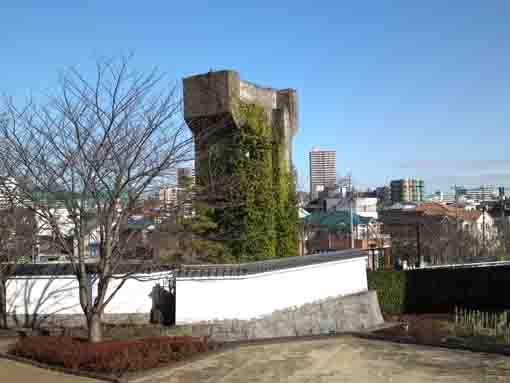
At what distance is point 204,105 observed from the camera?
19.1 m

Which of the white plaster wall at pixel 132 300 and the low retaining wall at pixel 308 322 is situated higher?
the white plaster wall at pixel 132 300

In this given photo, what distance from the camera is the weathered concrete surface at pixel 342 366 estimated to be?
8312 millimetres

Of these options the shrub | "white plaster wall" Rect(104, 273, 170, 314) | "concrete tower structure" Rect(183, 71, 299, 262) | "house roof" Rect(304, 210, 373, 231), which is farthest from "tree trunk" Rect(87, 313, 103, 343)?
"house roof" Rect(304, 210, 373, 231)

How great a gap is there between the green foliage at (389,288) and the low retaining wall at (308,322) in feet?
12.3

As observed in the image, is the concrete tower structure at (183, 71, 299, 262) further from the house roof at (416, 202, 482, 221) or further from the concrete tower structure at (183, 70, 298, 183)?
the house roof at (416, 202, 482, 221)

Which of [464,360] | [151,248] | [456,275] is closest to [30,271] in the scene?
[151,248]

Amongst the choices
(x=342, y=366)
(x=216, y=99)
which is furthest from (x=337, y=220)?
(x=342, y=366)

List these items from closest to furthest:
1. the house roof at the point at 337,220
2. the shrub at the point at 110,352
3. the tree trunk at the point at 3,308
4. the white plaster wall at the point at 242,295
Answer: the shrub at the point at 110,352
the white plaster wall at the point at 242,295
the tree trunk at the point at 3,308
the house roof at the point at 337,220

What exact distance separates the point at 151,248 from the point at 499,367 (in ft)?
23.3

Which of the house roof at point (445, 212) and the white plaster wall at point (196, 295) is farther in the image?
the house roof at point (445, 212)

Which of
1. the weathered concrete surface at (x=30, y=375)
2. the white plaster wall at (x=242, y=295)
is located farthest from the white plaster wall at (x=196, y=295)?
the weathered concrete surface at (x=30, y=375)

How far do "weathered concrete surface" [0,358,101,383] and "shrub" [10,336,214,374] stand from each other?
284 millimetres

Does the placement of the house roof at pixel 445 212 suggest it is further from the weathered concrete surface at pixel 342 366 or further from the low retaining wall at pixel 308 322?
the weathered concrete surface at pixel 342 366

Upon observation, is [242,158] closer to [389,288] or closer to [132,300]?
[132,300]
